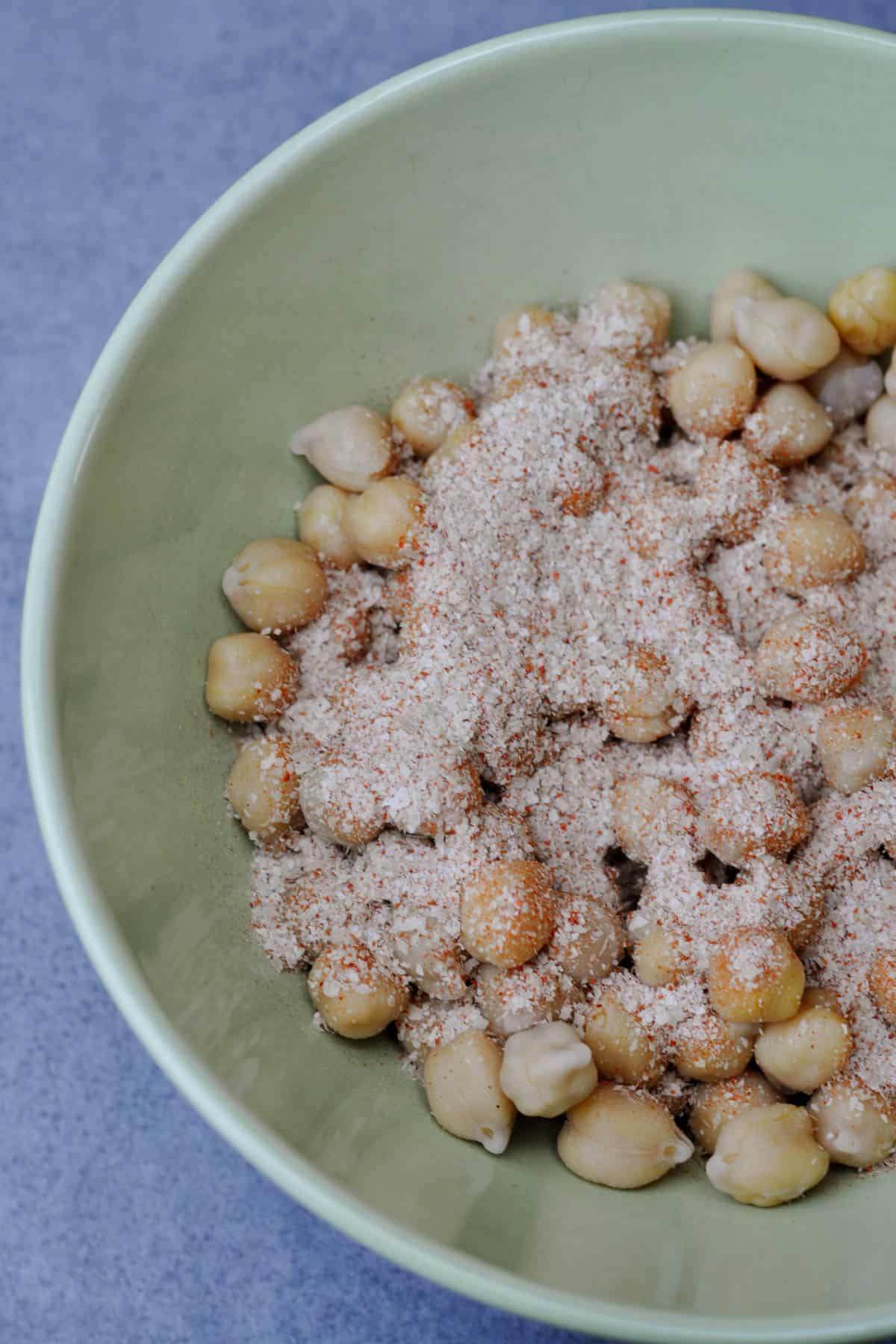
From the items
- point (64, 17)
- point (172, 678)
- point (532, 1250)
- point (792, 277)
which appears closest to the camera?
point (532, 1250)

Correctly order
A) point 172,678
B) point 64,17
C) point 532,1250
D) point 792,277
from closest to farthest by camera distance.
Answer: point 532,1250 < point 172,678 < point 792,277 < point 64,17

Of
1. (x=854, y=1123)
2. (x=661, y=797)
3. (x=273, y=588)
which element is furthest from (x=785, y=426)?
(x=854, y=1123)

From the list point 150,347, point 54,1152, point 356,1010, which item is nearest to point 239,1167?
point 54,1152

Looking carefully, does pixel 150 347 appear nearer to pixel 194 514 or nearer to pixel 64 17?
pixel 194 514

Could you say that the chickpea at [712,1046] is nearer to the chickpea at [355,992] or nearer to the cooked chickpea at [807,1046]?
the cooked chickpea at [807,1046]

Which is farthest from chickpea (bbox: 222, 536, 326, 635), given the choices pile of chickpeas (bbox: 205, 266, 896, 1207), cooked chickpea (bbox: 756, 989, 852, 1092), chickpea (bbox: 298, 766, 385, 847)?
cooked chickpea (bbox: 756, 989, 852, 1092)

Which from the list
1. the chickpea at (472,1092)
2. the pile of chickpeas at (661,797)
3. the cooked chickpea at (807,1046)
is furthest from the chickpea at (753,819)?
the chickpea at (472,1092)

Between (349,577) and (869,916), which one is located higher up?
(349,577)
